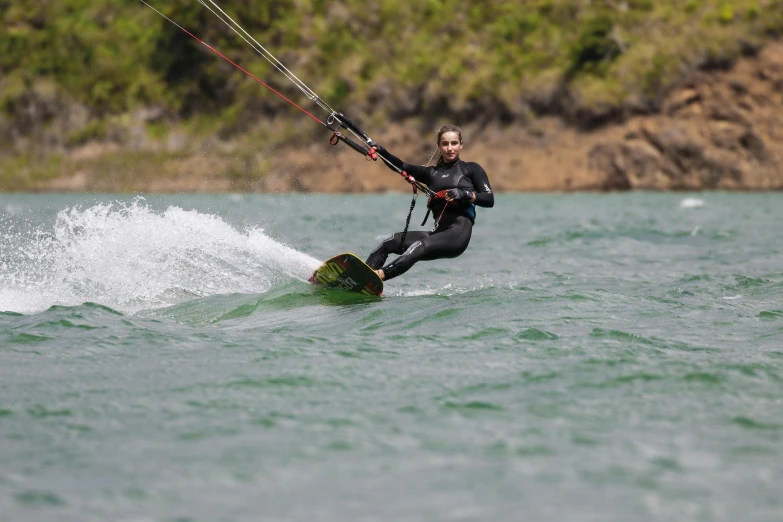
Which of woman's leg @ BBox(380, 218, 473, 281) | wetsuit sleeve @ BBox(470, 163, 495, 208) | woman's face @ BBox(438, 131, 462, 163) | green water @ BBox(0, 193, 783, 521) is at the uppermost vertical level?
woman's face @ BBox(438, 131, 462, 163)

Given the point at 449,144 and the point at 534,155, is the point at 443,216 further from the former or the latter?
the point at 534,155

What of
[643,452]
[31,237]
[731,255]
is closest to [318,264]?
[643,452]

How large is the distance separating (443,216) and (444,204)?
146 mm

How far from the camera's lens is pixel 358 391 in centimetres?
625

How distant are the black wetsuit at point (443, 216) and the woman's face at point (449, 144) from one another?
113 mm

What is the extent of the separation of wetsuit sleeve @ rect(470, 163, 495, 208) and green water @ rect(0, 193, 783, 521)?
960mm

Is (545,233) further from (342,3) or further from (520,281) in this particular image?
(342,3)

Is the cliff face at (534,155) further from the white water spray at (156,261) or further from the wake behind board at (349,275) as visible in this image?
the wake behind board at (349,275)

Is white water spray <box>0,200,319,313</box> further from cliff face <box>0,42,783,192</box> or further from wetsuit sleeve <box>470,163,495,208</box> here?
cliff face <box>0,42,783,192</box>

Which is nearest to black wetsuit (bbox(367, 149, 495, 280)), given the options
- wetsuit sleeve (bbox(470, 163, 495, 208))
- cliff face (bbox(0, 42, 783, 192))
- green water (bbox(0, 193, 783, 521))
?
wetsuit sleeve (bbox(470, 163, 495, 208))

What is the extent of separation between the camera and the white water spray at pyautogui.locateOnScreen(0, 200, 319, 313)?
10625 mm

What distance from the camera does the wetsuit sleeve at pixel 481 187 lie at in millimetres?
10430

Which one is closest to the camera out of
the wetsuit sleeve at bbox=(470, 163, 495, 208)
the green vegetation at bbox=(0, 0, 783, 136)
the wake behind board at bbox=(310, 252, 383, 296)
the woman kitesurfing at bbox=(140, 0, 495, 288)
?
the wake behind board at bbox=(310, 252, 383, 296)

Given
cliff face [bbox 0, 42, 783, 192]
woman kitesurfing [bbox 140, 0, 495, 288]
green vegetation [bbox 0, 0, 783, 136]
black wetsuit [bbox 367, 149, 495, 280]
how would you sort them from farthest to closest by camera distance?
green vegetation [bbox 0, 0, 783, 136] → cliff face [bbox 0, 42, 783, 192] → black wetsuit [bbox 367, 149, 495, 280] → woman kitesurfing [bbox 140, 0, 495, 288]
